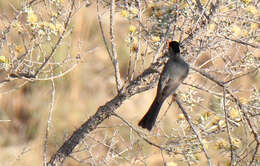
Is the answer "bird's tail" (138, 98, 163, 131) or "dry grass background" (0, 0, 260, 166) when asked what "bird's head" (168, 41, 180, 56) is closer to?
"bird's tail" (138, 98, 163, 131)

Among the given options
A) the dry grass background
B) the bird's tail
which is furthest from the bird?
the dry grass background

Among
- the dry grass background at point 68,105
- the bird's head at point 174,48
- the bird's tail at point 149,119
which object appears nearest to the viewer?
the bird's tail at point 149,119

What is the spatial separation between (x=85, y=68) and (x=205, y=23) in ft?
18.4

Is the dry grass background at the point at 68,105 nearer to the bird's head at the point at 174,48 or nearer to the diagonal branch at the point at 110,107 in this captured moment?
the diagonal branch at the point at 110,107

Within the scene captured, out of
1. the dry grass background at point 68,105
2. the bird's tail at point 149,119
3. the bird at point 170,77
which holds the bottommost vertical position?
the dry grass background at point 68,105

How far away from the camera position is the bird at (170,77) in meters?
2.99

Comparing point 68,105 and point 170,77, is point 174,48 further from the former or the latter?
point 68,105

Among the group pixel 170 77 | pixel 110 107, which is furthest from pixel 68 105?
pixel 170 77

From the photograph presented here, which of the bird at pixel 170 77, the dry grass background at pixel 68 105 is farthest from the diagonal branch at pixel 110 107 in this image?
the dry grass background at pixel 68 105

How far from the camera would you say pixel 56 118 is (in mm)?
7191

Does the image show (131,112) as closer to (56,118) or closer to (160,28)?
(56,118)

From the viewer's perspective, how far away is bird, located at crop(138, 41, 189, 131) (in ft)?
9.82

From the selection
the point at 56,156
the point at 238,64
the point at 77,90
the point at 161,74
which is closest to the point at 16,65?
the point at 56,156

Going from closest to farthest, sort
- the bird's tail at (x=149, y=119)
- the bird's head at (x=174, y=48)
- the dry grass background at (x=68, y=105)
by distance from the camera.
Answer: the bird's tail at (x=149, y=119) < the bird's head at (x=174, y=48) < the dry grass background at (x=68, y=105)
